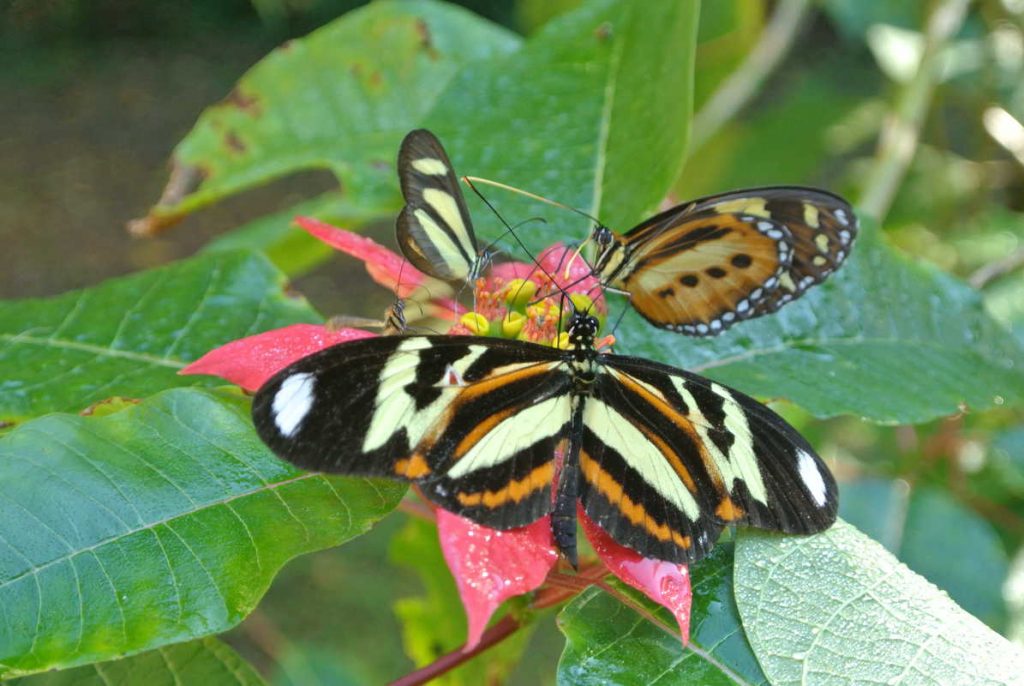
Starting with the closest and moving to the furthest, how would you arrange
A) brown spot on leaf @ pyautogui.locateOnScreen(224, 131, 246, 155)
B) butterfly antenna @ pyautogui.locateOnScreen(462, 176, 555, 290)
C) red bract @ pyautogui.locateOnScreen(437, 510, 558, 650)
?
red bract @ pyautogui.locateOnScreen(437, 510, 558, 650)
butterfly antenna @ pyautogui.locateOnScreen(462, 176, 555, 290)
brown spot on leaf @ pyautogui.locateOnScreen(224, 131, 246, 155)

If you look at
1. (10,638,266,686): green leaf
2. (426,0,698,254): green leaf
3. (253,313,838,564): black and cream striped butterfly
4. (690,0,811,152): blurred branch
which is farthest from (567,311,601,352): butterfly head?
(690,0,811,152): blurred branch

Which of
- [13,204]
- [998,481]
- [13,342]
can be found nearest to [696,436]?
[13,342]

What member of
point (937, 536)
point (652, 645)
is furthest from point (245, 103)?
point (937, 536)

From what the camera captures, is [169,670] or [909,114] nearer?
[169,670]

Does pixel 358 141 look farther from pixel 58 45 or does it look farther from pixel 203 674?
pixel 58 45

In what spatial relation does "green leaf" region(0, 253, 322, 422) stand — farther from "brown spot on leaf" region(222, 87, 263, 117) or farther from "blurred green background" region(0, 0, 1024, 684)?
"blurred green background" region(0, 0, 1024, 684)

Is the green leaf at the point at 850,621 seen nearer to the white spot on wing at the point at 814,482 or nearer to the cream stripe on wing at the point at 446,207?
the white spot on wing at the point at 814,482

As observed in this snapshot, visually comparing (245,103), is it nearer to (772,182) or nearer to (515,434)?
(515,434)
